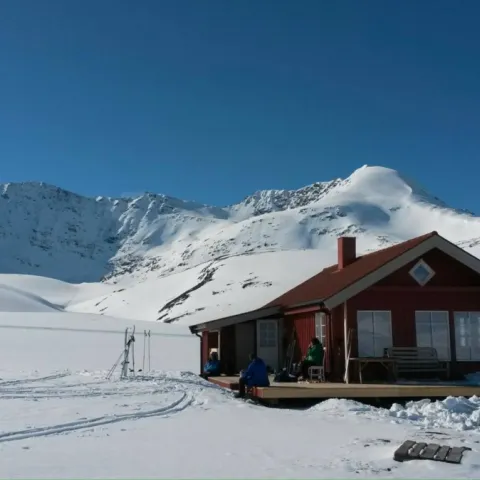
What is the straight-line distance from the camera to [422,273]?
Answer: 742 inches

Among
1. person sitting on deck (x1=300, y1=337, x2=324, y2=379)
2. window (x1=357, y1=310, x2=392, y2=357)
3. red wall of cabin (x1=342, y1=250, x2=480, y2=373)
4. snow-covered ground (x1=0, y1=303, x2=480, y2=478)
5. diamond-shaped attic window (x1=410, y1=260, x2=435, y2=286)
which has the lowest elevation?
snow-covered ground (x1=0, y1=303, x2=480, y2=478)

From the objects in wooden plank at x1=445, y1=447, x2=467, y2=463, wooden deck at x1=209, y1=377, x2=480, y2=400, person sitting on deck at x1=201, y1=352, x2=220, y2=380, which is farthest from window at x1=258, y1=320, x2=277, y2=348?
wooden plank at x1=445, y1=447, x2=467, y2=463

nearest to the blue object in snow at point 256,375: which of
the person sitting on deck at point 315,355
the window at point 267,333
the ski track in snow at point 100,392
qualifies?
the ski track in snow at point 100,392

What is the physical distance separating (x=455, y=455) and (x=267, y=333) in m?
14.9

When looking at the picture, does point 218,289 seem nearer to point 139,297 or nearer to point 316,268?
point 316,268

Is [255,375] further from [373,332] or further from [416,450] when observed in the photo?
[416,450]

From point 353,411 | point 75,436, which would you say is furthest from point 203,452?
point 353,411

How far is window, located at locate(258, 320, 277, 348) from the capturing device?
2286cm

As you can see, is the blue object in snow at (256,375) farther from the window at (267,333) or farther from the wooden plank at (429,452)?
the wooden plank at (429,452)

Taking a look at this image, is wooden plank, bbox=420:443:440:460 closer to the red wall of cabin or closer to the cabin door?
the red wall of cabin

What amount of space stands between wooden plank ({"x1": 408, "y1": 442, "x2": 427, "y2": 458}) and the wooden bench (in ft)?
31.0

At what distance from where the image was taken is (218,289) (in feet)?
348

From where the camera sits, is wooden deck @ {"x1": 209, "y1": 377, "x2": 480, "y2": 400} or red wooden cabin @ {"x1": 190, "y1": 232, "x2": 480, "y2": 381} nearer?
wooden deck @ {"x1": 209, "y1": 377, "x2": 480, "y2": 400}

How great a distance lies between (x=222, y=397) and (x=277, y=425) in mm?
4391
